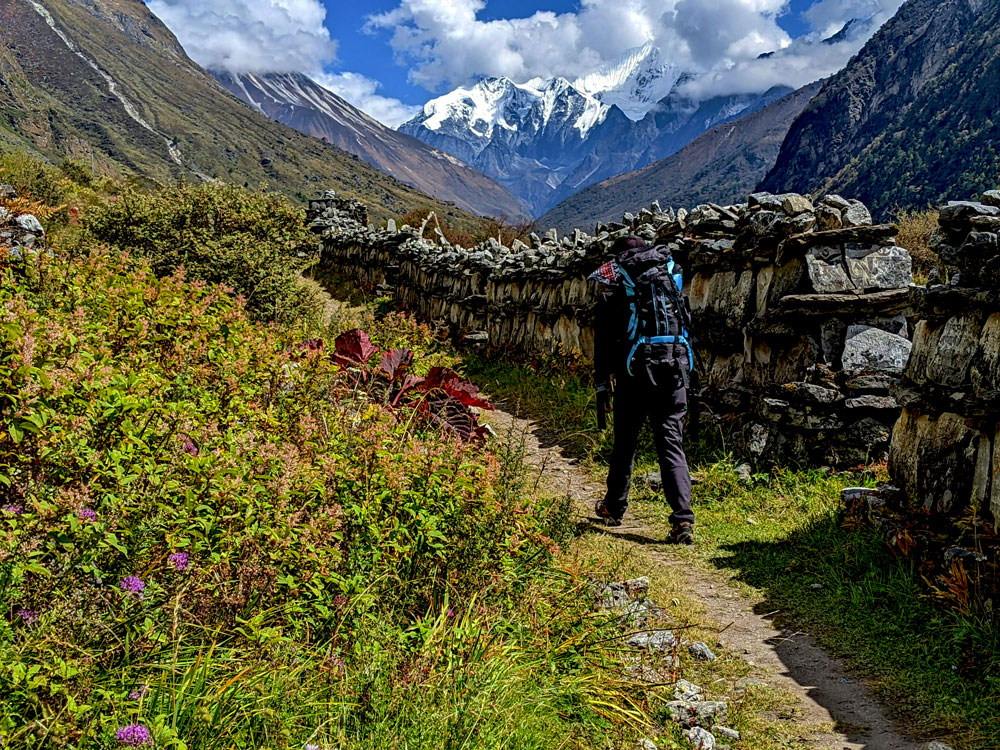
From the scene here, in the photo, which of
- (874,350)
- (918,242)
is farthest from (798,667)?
(918,242)

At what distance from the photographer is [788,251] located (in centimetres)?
629

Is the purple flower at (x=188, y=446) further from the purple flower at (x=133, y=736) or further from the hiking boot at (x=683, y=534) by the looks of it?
the hiking boot at (x=683, y=534)

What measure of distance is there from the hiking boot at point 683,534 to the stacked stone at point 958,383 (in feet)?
4.71

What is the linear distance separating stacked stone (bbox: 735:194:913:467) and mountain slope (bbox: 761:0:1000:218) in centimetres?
6547

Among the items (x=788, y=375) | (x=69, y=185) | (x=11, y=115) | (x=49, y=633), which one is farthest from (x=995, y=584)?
(x=11, y=115)

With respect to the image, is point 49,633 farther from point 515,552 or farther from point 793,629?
point 793,629

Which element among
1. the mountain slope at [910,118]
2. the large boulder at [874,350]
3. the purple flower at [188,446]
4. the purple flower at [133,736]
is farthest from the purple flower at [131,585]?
the mountain slope at [910,118]

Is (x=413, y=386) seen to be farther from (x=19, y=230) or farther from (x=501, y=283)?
(x=501, y=283)

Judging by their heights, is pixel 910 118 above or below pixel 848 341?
above

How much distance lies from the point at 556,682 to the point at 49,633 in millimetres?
1877

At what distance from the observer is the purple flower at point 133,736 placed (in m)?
1.82

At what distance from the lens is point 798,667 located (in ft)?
11.5

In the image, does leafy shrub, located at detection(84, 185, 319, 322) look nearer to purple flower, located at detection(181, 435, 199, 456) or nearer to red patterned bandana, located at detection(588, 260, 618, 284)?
red patterned bandana, located at detection(588, 260, 618, 284)

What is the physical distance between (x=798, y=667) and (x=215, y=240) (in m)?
8.57
